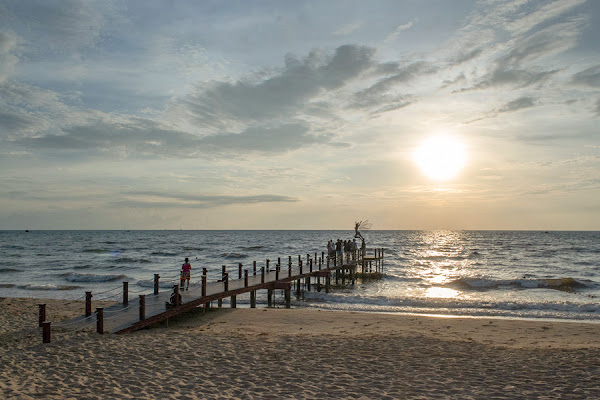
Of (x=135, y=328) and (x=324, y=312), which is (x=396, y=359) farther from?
(x=324, y=312)

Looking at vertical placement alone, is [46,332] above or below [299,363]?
above

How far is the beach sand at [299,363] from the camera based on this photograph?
27.1 ft

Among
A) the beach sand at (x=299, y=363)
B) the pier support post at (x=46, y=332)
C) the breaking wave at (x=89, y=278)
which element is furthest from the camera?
the breaking wave at (x=89, y=278)

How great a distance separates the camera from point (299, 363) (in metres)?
10.2

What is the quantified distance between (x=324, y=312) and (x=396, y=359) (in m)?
9.16

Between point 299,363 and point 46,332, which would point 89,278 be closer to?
point 46,332

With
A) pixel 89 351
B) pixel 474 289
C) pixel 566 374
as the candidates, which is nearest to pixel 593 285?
pixel 474 289

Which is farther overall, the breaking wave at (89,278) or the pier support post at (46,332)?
the breaking wave at (89,278)

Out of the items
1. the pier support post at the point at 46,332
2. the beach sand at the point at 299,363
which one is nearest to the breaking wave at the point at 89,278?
the beach sand at the point at 299,363

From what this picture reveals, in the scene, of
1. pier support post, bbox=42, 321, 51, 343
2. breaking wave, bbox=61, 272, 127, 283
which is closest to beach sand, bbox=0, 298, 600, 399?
pier support post, bbox=42, 321, 51, 343

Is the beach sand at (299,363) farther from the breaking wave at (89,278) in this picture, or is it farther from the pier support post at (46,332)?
the breaking wave at (89,278)

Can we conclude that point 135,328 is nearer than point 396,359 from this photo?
No

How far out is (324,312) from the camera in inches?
775

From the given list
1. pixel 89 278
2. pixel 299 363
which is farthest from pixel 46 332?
pixel 89 278
